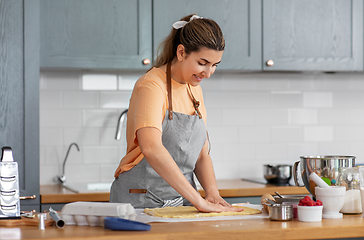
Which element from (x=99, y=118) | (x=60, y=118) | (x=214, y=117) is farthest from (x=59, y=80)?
(x=214, y=117)

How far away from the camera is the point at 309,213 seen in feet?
5.16

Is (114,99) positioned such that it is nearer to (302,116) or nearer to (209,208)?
(302,116)

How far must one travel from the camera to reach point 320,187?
1710mm

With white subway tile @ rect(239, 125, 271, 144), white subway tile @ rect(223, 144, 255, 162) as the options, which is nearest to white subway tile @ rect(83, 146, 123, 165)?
white subway tile @ rect(223, 144, 255, 162)

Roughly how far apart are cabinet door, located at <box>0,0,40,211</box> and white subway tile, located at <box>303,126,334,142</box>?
78.7 inches

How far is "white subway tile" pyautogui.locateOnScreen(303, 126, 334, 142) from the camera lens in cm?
366

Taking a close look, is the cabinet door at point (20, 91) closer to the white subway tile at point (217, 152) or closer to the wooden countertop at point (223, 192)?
the wooden countertop at point (223, 192)

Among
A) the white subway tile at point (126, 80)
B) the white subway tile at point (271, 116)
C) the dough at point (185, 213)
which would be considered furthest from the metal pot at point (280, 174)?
the dough at point (185, 213)

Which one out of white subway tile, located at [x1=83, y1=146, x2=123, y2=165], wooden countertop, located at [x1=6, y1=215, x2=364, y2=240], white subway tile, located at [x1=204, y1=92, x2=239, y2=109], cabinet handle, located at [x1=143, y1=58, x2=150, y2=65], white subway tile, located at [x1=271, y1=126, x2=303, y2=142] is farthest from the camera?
white subway tile, located at [x1=271, y1=126, x2=303, y2=142]

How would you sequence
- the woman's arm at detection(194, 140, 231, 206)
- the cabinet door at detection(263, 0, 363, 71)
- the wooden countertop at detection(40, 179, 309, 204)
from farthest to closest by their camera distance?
the cabinet door at detection(263, 0, 363, 71) → the wooden countertop at detection(40, 179, 309, 204) → the woman's arm at detection(194, 140, 231, 206)

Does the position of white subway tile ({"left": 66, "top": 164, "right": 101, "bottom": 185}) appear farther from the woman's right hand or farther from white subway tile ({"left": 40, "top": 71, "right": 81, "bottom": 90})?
the woman's right hand

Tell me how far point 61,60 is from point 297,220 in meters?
1.85

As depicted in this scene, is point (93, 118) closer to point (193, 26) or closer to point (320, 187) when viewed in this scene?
point (193, 26)

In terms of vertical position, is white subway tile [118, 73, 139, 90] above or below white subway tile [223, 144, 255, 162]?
above
